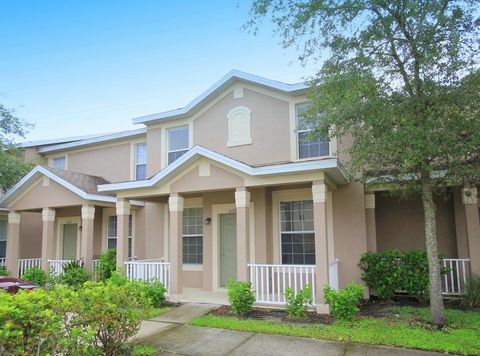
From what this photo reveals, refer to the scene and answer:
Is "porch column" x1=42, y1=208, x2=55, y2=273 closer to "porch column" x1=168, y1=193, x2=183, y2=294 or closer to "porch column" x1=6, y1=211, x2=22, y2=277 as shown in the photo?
"porch column" x1=6, y1=211, x2=22, y2=277

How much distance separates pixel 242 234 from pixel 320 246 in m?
1.91

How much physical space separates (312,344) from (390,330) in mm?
1628

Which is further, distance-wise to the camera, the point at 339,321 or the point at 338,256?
the point at 338,256

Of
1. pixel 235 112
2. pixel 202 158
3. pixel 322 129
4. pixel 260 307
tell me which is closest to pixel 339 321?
pixel 260 307

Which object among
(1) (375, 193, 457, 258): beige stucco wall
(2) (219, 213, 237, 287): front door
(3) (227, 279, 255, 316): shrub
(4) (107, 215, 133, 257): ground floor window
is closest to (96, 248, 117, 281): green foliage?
(4) (107, 215, 133, 257): ground floor window

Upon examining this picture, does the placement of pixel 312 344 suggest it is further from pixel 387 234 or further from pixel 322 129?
pixel 387 234

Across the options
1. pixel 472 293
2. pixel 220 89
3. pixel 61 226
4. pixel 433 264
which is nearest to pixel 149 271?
pixel 220 89

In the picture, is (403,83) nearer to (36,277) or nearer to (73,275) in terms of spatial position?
(73,275)

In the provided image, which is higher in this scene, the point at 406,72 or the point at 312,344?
the point at 406,72

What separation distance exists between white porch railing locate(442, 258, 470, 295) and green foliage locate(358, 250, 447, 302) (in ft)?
1.73

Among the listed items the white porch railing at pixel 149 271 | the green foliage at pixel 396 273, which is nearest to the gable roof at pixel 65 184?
the white porch railing at pixel 149 271

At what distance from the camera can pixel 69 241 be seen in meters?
15.1

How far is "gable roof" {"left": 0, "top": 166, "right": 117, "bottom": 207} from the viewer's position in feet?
39.7

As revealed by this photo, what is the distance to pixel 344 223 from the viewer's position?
10000 mm
